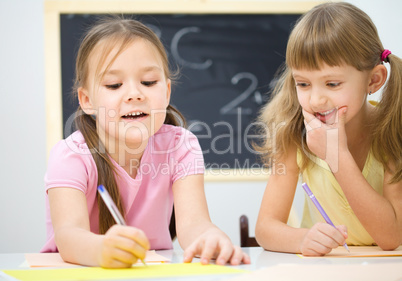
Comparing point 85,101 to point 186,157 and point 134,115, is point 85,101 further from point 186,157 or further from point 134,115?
point 186,157

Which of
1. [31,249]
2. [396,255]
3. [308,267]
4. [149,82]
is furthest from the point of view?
[31,249]

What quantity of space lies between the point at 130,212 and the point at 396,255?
631 mm

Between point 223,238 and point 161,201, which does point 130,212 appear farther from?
point 223,238

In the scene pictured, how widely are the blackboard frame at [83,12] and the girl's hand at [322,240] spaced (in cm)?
170

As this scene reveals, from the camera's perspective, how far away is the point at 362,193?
1.07 m

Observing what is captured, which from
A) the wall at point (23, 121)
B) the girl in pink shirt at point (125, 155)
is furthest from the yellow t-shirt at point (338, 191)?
the wall at point (23, 121)

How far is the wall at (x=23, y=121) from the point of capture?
2.62 m

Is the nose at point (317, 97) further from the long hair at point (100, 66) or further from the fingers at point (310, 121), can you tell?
the long hair at point (100, 66)

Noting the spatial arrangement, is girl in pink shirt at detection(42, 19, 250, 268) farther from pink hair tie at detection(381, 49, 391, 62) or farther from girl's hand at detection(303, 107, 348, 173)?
pink hair tie at detection(381, 49, 391, 62)

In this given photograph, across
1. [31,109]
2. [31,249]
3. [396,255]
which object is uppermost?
[31,109]

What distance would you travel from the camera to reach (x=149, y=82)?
115 cm

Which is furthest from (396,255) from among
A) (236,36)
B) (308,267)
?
(236,36)

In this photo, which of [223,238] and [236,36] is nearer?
[223,238]

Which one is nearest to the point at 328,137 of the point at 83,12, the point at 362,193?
the point at 362,193
